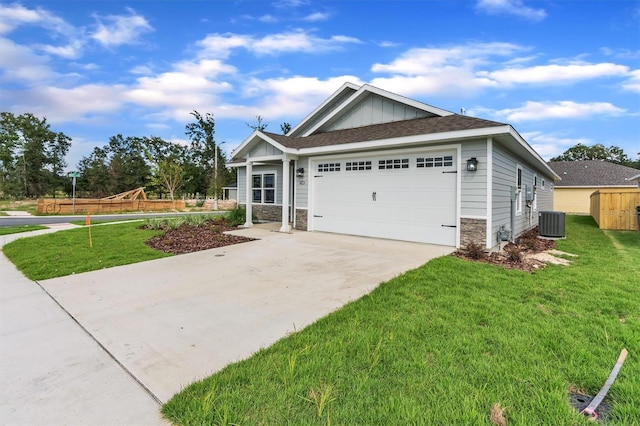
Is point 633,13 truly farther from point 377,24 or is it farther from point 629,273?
point 629,273

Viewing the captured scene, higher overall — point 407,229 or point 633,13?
point 633,13

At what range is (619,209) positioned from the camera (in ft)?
42.6

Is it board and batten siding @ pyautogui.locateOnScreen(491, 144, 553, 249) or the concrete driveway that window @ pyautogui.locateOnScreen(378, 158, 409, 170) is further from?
the concrete driveway

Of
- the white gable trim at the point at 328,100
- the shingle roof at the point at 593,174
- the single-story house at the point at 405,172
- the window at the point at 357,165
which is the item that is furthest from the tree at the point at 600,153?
the window at the point at 357,165

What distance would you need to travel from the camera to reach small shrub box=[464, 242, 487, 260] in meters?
6.65

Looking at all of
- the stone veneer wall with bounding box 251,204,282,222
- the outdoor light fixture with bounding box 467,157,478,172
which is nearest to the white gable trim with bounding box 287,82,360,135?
the stone veneer wall with bounding box 251,204,282,222

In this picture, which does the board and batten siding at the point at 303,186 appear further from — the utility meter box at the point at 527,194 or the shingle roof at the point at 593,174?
→ the shingle roof at the point at 593,174

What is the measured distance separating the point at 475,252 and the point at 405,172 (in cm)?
282

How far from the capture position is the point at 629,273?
5547mm

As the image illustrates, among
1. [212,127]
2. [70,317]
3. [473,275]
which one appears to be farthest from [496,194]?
[212,127]

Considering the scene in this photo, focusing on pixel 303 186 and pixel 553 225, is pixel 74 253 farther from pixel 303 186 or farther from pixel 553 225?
pixel 553 225

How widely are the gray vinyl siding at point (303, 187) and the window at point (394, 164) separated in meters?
2.63

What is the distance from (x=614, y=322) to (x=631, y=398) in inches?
64.5

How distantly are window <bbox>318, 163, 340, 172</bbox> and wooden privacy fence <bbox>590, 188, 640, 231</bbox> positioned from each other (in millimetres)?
11965
